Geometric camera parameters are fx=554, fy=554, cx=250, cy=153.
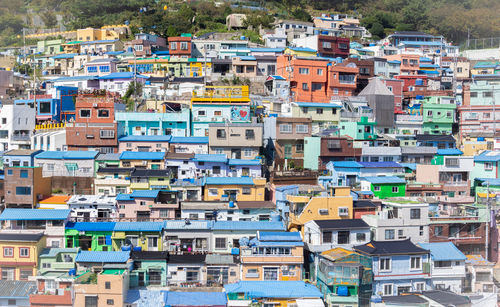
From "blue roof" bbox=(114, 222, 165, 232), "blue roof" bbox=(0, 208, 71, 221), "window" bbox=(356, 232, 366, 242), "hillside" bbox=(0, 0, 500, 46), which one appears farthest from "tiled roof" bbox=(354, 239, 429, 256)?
"hillside" bbox=(0, 0, 500, 46)

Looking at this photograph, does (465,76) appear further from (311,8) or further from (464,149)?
(311,8)

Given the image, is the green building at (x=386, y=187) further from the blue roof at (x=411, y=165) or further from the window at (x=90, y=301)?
the window at (x=90, y=301)

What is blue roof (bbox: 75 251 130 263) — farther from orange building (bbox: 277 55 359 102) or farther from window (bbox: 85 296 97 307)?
orange building (bbox: 277 55 359 102)

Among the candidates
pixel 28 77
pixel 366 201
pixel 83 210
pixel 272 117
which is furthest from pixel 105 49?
pixel 366 201

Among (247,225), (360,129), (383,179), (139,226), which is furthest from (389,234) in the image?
(139,226)

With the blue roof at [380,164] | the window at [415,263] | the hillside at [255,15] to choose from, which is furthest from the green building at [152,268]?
the hillside at [255,15]

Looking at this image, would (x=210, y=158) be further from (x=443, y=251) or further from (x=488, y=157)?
(x=488, y=157)

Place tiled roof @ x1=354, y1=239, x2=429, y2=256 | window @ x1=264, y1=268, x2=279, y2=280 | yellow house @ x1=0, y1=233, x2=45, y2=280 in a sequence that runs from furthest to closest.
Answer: yellow house @ x1=0, y1=233, x2=45, y2=280 → window @ x1=264, y1=268, x2=279, y2=280 → tiled roof @ x1=354, y1=239, x2=429, y2=256
